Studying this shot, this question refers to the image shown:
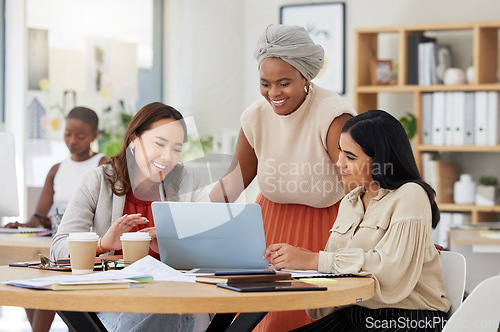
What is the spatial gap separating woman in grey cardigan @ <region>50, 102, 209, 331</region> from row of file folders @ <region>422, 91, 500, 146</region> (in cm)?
256

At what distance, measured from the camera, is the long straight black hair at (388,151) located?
150 centimetres

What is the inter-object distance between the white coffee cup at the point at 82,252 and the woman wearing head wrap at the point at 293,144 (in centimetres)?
48

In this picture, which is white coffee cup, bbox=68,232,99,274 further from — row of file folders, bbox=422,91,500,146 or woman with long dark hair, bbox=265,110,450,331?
row of file folders, bbox=422,91,500,146

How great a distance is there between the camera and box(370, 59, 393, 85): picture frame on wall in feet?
13.4

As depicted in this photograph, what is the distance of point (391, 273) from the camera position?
1354mm

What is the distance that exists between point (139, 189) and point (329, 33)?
9.75 feet

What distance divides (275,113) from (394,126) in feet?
1.79

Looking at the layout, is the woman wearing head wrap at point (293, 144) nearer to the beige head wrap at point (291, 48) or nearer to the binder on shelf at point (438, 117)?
the beige head wrap at point (291, 48)

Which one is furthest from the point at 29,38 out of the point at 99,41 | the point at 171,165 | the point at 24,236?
the point at 171,165

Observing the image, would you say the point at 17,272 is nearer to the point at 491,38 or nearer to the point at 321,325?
the point at 321,325

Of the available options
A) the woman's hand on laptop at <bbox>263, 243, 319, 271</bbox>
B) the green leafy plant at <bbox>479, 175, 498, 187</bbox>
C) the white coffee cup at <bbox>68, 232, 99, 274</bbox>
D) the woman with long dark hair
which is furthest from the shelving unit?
the white coffee cup at <bbox>68, 232, 99, 274</bbox>

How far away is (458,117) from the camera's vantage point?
152 inches

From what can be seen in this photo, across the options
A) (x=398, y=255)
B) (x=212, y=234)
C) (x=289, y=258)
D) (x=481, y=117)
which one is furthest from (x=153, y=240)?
(x=481, y=117)

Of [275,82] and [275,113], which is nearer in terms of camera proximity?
[275,82]
